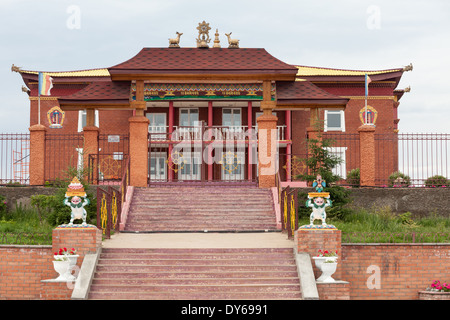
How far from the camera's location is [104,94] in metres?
22.8

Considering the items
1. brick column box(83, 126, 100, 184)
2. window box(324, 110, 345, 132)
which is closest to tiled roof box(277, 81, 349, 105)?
brick column box(83, 126, 100, 184)

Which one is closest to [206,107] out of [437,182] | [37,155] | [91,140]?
[91,140]

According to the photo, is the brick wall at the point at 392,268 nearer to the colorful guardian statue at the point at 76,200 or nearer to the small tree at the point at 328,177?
the small tree at the point at 328,177

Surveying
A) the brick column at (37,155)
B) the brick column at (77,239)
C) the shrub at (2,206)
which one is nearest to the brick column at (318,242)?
the brick column at (77,239)

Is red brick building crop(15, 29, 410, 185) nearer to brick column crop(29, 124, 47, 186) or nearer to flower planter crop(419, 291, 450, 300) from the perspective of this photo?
brick column crop(29, 124, 47, 186)

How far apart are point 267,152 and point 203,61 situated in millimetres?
4409

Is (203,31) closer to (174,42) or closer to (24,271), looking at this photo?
(174,42)

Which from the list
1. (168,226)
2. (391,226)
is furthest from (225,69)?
(391,226)

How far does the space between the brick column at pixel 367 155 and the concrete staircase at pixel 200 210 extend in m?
3.67

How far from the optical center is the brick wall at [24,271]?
1304cm

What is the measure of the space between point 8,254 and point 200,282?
4.24 m

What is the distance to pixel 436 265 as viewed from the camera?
45.0 ft

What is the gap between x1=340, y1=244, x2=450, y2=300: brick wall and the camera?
43.9ft
